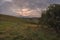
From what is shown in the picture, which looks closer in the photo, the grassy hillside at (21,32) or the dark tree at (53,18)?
the grassy hillside at (21,32)

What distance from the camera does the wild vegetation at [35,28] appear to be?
9.27 feet

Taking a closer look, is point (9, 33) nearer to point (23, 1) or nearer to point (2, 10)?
point (2, 10)

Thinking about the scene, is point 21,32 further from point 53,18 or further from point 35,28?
point 53,18

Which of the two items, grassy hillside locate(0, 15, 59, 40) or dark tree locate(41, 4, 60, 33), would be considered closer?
grassy hillside locate(0, 15, 59, 40)

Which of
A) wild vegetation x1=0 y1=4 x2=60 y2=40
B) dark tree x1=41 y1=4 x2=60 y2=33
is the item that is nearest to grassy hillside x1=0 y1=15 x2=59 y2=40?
wild vegetation x1=0 y1=4 x2=60 y2=40

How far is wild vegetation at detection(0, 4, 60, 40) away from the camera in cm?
283

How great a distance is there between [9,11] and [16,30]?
1.35 metres

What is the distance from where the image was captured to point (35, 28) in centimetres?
321

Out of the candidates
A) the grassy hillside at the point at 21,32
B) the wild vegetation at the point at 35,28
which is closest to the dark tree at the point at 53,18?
the wild vegetation at the point at 35,28

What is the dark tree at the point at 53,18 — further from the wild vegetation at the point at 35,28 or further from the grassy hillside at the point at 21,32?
the grassy hillside at the point at 21,32

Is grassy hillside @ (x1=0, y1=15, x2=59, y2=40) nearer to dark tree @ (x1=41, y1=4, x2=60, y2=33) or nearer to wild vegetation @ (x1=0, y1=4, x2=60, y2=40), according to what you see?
wild vegetation @ (x1=0, y1=4, x2=60, y2=40)

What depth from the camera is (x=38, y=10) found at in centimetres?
440

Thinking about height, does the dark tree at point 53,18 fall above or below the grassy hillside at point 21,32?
above

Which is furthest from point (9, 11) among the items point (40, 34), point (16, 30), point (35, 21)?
point (40, 34)
